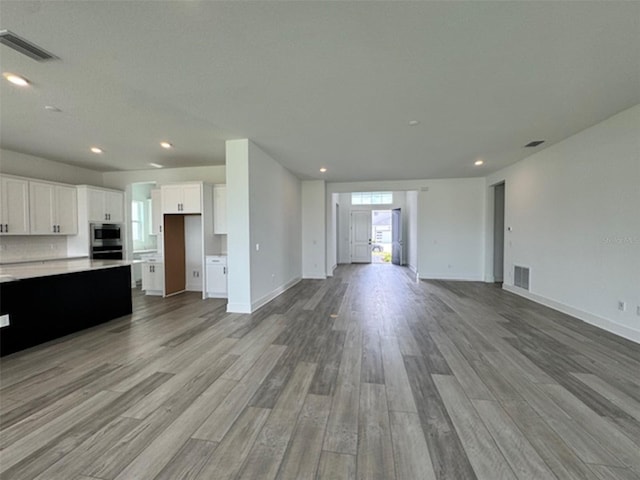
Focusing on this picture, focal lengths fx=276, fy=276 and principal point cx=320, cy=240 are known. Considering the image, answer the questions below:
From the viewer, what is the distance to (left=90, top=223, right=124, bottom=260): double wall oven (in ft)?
20.3

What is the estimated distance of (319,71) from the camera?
8.61ft

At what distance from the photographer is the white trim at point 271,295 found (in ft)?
16.1

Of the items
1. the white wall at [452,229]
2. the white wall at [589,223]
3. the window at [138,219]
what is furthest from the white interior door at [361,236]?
the window at [138,219]

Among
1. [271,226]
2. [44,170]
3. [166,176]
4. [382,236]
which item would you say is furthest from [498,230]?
[44,170]

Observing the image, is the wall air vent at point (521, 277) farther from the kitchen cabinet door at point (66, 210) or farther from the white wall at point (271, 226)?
the kitchen cabinet door at point (66, 210)

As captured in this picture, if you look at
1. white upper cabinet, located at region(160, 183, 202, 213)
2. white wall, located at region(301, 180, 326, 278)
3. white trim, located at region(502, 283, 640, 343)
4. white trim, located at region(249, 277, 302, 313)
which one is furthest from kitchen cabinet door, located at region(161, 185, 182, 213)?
white trim, located at region(502, 283, 640, 343)

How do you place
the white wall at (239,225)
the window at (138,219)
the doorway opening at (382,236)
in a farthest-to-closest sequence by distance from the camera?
1. the doorway opening at (382,236)
2. the window at (138,219)
3. the white wall at (239,225)

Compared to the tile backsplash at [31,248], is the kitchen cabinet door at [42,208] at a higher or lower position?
higher

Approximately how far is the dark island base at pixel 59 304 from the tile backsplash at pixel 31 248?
2542mm

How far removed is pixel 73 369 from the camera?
2.76 m

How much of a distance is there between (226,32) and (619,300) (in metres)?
5.46

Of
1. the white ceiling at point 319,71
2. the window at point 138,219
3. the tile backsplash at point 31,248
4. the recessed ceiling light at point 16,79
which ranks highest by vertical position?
the recessed ceiling light at point 16,79

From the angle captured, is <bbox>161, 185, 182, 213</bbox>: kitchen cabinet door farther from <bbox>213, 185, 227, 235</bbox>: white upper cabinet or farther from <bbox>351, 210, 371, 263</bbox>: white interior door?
<bbox>351, 210, 371, 263</bbox>: white interior door

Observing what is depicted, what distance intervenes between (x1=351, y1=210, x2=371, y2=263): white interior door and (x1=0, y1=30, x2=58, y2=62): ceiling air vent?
10813mm
